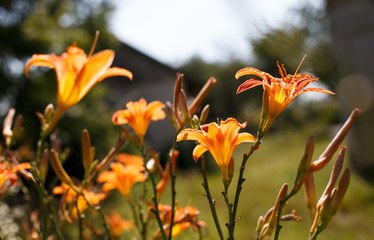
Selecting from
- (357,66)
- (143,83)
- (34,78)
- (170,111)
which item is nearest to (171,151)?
(170,111)

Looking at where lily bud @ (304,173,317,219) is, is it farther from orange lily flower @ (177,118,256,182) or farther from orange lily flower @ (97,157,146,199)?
orange lily flower @ (97,157,146,199)

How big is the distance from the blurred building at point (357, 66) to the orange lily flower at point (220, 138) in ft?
14.7

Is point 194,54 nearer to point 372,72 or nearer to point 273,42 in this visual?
point 372,72

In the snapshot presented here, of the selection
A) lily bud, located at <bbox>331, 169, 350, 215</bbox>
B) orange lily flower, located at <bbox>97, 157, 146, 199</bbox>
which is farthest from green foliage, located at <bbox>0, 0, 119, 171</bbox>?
lily bud, located at <bbox>331, 169, 350, 215</bbox>

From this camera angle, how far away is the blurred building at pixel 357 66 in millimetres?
4566

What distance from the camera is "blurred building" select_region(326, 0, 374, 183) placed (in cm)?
457

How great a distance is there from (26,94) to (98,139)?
1.40 metres

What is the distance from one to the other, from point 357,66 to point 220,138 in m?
4.76

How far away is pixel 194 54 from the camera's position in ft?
102

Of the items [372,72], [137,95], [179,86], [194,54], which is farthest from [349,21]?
[194,54]

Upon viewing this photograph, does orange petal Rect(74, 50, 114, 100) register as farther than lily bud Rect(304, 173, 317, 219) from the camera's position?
Yes

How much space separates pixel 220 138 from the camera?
1.72ft

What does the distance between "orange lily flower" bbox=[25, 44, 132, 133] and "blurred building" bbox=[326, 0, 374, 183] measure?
4439 millimetres

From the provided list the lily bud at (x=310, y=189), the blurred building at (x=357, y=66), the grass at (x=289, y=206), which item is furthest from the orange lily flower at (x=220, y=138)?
the blurred building at (x=357, y=66)
